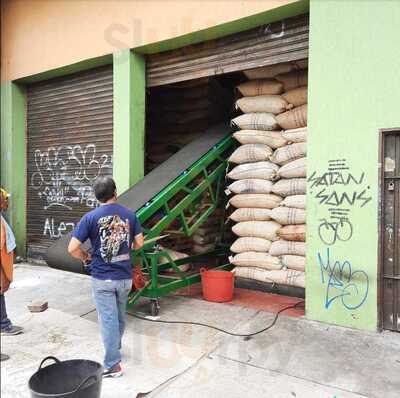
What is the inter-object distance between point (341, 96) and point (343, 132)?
0.40 meters

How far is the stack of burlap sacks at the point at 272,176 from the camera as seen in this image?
17.4ft

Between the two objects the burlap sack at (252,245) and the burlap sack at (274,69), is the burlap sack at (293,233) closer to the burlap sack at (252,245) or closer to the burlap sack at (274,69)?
the burlap sack at (252,245)

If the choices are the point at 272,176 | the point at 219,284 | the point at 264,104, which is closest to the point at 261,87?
the point at 264,104

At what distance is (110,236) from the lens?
3287 millimetres

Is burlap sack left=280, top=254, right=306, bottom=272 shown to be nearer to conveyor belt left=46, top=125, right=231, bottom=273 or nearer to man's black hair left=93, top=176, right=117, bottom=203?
conveyor belt left=46, top=125, right=231, bottom=273

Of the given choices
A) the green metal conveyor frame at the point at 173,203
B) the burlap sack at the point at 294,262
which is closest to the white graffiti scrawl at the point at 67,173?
the green metal conveyor frame at the point at 173,203

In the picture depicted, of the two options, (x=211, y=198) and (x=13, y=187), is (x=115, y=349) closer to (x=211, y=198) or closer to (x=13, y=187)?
(x=211, y=198)

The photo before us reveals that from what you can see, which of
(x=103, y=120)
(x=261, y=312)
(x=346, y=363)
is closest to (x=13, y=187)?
(x=103, y=120)

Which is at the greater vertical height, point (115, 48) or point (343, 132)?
point (115, 48)

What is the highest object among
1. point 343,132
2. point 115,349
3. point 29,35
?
point 29,35

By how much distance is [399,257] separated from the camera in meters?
4.16

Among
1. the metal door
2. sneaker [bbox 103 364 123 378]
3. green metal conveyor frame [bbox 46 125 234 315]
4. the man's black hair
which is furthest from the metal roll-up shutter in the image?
the metal door

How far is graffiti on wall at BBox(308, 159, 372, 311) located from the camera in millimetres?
4227

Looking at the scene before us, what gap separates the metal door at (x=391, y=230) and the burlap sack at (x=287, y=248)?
1.21 m
